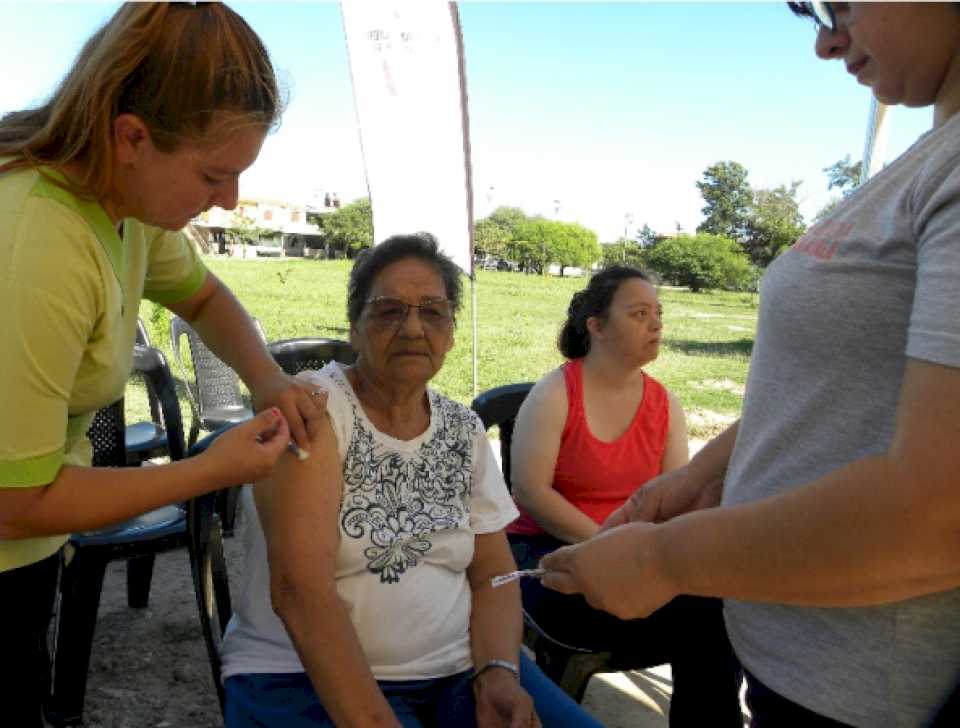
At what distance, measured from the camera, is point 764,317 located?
1.06 metres

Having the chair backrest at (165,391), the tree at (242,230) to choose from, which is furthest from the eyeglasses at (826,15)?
the tree at (242,230)

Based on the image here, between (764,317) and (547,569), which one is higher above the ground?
(764,317)

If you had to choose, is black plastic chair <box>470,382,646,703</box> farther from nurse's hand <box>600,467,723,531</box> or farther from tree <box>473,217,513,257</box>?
tree <box>473,217,513,257</box>

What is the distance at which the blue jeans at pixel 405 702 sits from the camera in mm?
1613

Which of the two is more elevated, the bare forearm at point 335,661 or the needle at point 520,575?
the needle at point 520,575

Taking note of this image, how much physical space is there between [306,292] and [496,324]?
815cm

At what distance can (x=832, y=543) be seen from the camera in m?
0.82

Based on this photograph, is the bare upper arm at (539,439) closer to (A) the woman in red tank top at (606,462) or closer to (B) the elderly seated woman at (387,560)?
(A) the woman in red tank top at (606,462)

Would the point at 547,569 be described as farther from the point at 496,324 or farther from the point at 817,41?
the point at 496,324

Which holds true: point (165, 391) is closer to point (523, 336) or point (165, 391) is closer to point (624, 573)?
point (624, 573)

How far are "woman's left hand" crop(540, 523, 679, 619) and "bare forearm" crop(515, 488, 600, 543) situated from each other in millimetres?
1430

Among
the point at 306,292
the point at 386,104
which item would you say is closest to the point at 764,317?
the point at 386,104

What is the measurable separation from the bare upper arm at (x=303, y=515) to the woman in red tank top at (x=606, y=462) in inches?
32.9

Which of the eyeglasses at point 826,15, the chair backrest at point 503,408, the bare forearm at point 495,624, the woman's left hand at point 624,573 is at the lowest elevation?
the bare forearm at point 495,624
